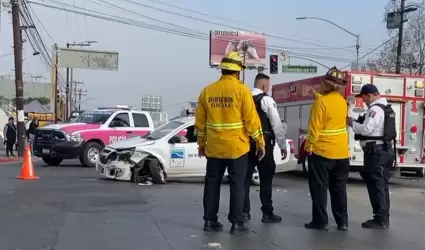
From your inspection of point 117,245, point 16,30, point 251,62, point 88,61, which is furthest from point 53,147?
point 251,62

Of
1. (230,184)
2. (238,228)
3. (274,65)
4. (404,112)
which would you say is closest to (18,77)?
(274,65)

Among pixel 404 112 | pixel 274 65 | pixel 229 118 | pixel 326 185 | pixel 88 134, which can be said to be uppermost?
pixel 274 65

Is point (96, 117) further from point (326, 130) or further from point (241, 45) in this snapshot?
point (241, 45)

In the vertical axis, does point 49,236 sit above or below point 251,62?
below

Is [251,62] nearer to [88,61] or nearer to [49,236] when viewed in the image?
[88,61]

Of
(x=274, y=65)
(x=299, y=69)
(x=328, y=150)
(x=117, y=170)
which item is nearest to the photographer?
(x=328, y=150)

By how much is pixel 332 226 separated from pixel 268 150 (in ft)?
4.19

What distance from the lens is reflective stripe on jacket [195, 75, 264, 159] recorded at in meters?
7.21

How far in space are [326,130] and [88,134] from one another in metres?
13.2

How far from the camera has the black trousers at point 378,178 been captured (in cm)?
830

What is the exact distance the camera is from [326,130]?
7.84 m

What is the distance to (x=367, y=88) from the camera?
8633mm

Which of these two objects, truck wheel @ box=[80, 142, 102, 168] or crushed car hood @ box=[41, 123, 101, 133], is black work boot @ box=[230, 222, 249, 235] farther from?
crushed car hood @ box=[41, 123, 101, 133]

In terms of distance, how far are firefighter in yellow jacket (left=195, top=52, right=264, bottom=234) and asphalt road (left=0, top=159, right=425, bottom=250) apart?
1.11 ft
